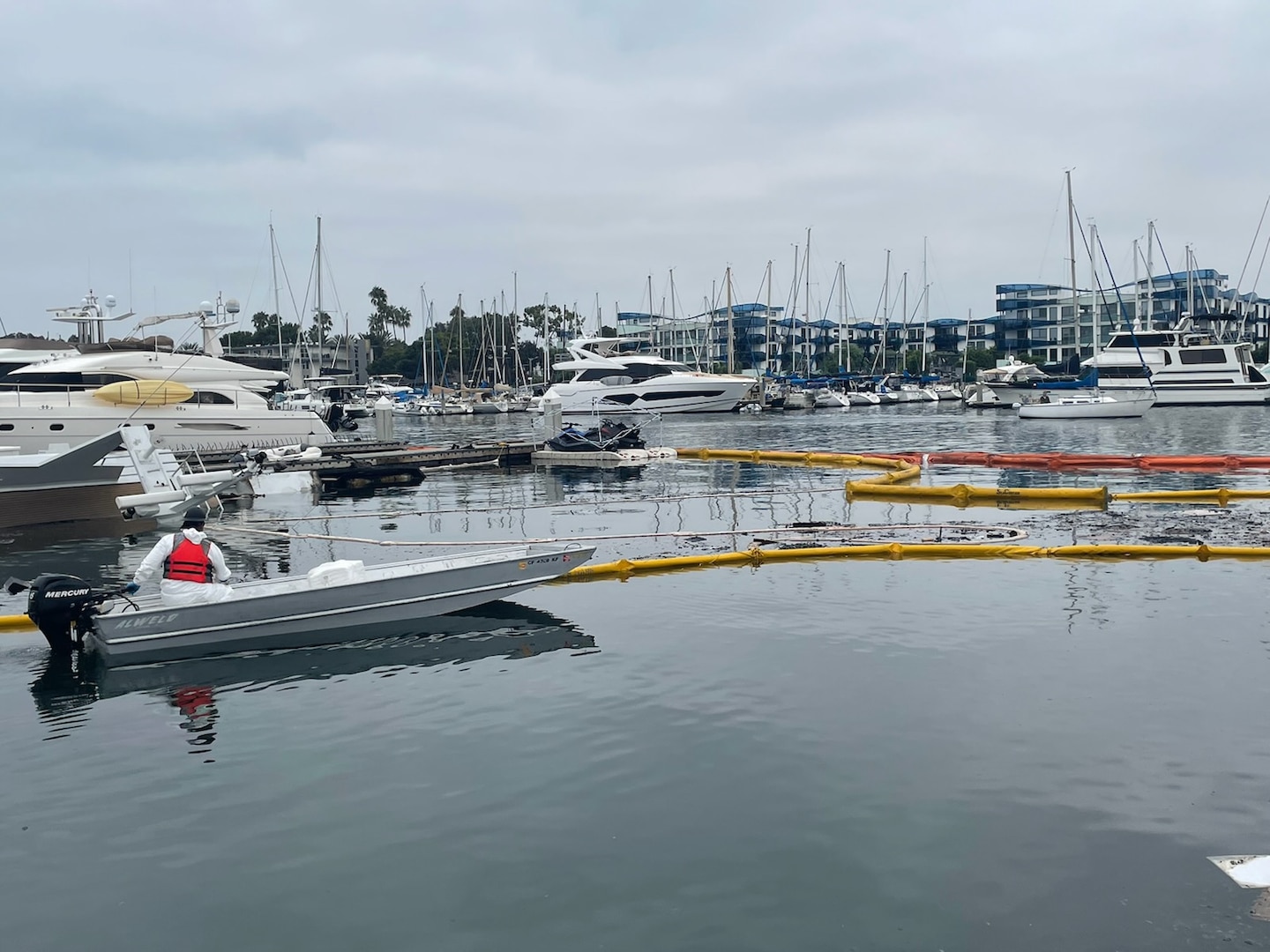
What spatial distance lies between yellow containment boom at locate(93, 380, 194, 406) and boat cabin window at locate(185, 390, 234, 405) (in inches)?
40.8

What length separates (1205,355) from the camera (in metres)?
78.0

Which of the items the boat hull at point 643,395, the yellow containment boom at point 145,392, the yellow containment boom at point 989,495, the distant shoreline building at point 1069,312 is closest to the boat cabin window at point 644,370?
the boat hull at point 643,395

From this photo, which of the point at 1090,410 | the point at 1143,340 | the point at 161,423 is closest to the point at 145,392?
the point at 161,423

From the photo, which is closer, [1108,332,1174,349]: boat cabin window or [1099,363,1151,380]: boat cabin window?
[1099,363,1151,380]: boat cabin window

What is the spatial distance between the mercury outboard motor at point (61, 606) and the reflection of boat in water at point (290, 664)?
0.39m

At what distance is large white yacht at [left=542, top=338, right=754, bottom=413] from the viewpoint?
80250 millimetres

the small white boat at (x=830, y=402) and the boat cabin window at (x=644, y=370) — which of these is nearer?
the boat cabin window at (x=644, y=370)

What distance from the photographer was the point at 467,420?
87688mm

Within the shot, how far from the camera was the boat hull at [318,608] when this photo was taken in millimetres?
12914

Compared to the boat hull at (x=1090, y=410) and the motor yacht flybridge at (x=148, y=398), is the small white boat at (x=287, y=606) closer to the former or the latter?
the motor yacht flybridge at (x=148, y=398)

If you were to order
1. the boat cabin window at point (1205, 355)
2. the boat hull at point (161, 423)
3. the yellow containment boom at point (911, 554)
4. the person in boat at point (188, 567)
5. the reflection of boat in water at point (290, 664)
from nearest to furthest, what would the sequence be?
the reflection of boat in water at point (290, 664) → the person in boat at point (188, 567) → the yellow containment boom at point (911, 554) → the boat hull at point (161, 423) → the boat cabin window at point (1205, 355)

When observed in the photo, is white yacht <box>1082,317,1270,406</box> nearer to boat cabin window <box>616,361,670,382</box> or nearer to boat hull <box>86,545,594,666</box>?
boat cabin window <box>616,361,670,382</box>

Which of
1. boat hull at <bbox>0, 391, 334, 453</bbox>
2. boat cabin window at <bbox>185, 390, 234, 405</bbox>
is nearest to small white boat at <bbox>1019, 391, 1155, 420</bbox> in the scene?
boat hull at <bbox>0, 391, 334, 453</bbox>

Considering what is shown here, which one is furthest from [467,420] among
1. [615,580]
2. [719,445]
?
[615,580]
